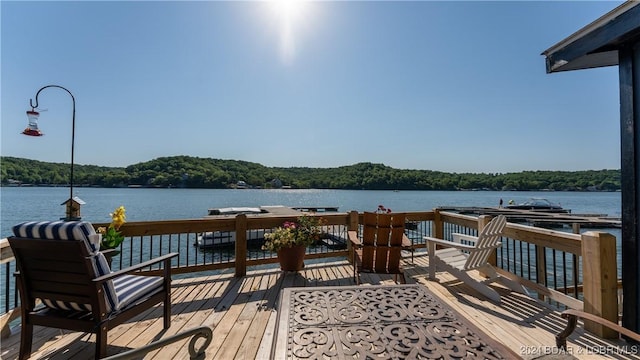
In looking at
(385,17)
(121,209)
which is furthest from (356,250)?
(385,17)

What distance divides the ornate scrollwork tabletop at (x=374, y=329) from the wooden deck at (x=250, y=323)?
0.52 meters

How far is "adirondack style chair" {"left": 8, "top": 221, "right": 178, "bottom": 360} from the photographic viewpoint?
1.81 meters

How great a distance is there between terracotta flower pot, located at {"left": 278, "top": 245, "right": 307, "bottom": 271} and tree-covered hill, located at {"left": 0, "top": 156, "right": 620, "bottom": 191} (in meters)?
30.7

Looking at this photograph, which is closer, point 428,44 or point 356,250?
point 356,250

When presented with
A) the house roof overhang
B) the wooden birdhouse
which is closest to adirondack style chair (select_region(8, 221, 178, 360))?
the wooden birdhouse

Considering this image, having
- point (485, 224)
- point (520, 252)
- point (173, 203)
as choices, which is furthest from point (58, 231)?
point (173, 203)

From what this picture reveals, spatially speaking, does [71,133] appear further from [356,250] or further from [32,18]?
[356,250]

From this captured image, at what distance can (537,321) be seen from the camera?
272cm

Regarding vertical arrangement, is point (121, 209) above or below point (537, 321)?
above

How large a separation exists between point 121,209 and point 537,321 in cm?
456

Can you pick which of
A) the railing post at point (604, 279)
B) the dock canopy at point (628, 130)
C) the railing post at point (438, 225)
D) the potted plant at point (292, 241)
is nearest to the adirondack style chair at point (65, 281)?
the potted plant at point (292, 241)

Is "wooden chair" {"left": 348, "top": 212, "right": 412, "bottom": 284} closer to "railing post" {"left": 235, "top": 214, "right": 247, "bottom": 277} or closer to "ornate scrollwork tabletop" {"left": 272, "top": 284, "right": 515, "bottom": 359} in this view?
"ornate scrollwork tabletop" {"left": 272, "top": 284, "right": 515, "bottom": 359}

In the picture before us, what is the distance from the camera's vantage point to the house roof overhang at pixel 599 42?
2.18 m

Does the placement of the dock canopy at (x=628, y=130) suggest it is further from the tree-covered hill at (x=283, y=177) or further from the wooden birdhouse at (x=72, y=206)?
the tree-covered hill at (x=283, y=177)
